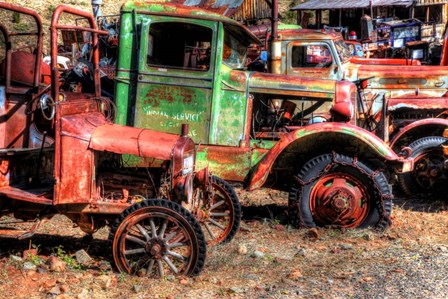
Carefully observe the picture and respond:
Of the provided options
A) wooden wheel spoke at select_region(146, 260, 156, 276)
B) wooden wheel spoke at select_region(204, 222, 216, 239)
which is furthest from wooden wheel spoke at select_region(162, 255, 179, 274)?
wooden wheel spoke at select_region(204, 222, 216, 239)

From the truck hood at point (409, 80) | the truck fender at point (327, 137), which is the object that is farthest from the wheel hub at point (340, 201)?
the truck hood at point (409, 80)

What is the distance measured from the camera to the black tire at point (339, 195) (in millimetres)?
7566

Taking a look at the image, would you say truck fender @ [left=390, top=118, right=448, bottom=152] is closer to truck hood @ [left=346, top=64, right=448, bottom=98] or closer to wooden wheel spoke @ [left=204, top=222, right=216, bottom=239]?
truck hood @ [left=346, top=64, right=448, bottom=98]

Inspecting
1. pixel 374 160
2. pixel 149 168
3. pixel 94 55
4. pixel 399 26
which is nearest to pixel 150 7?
pixel 94 55

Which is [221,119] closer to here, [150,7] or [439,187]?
[150,7]

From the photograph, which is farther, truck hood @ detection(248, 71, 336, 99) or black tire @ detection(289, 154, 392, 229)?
truck hood @ detection(248, 71, 336, 99)

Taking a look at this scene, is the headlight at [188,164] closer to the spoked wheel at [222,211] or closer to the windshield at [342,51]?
the spoked wheel at [222,211]

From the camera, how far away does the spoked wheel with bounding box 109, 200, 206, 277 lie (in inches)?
226

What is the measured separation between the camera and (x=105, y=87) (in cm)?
1048

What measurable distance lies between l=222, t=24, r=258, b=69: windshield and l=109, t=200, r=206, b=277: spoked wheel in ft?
8.70

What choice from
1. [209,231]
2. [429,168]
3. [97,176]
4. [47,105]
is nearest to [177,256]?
[97,176]

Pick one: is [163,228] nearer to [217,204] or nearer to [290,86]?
[217,204]

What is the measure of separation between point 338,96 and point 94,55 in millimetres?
2827

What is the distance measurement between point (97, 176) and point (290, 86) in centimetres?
265
